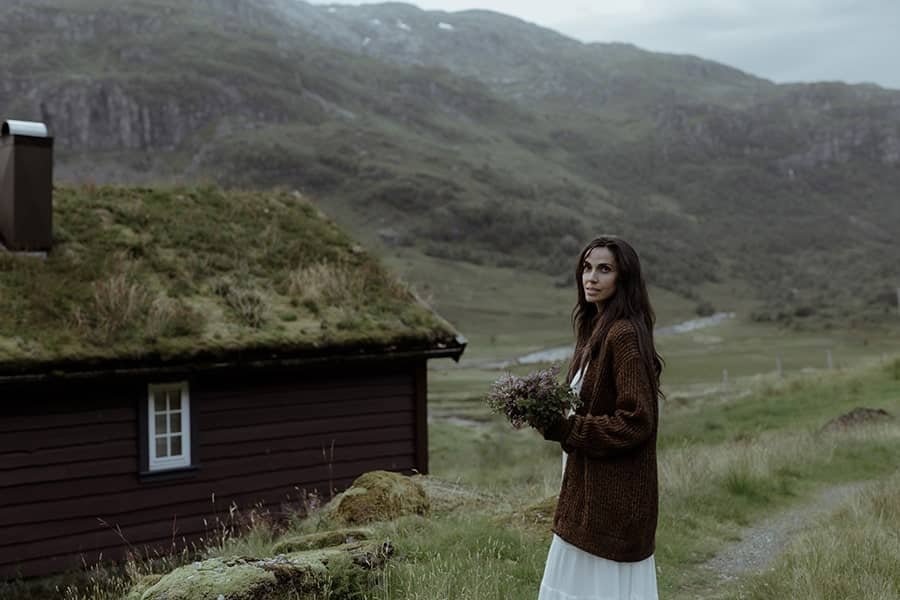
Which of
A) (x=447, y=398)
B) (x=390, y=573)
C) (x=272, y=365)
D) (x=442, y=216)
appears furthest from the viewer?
(x=442, y=216)

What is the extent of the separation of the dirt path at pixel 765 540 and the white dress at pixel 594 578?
353 cm

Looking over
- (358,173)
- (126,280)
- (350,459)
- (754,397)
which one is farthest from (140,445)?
(358,173)

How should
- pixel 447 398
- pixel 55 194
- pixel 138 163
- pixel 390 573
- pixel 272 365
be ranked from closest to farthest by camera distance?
pixel 390 573 < pixel 272 365 < pixel 55 194 < pixel 447 398 < pixel 138 163

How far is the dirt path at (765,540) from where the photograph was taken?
26.3ft

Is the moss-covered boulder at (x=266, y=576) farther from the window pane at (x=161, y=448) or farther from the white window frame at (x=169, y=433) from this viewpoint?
the window pane at (x=161, y=448)

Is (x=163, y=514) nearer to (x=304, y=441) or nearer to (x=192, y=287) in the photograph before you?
(x=304, y=441)

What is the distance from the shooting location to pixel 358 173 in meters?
183

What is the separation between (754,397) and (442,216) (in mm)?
146938

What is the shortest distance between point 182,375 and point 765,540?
7526mm

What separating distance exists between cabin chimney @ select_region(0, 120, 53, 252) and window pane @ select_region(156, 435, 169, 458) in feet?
10.9

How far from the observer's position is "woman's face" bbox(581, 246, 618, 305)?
14.6ft

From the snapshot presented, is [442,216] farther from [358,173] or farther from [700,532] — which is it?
[700,532]

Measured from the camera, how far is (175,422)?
12109 mm

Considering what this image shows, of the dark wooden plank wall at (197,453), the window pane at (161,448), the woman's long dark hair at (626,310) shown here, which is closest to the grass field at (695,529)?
the dark wooden plank wall at (197,453)
